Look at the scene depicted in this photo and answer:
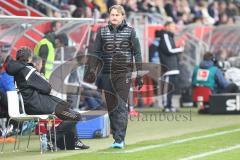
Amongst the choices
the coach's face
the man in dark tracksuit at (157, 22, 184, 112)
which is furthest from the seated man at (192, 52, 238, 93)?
the coach's face

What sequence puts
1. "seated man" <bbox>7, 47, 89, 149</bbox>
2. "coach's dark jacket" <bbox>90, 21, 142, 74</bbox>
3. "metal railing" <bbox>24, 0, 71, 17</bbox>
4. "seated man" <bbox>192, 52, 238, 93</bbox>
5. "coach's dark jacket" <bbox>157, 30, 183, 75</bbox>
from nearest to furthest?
1. "seated man" <bbox>7, 47, 89, 149</bbox>
2. "coach's dark jacket" <bbox>90, 21, 142, 74</bbox>
3. "coach's dark jacket" <bbox>157, 30, 183, 75</bbox>
4. "seated man" <bbox>192, 52, 238, 93</bbox>
5. "metal railing" <bbox>24, 0, 71, 17</bbox>

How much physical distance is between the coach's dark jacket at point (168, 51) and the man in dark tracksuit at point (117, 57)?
7637 mm

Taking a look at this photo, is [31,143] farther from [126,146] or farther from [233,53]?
[233,53]

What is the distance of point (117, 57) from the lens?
554 inches

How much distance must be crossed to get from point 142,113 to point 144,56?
225 cm

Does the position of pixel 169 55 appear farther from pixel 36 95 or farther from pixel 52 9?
pixel 36 95

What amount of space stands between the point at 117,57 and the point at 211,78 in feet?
27.1

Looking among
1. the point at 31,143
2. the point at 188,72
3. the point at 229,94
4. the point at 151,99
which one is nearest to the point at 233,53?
the point at 188,72

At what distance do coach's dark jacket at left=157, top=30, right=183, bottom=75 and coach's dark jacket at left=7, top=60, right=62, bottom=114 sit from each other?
8295mm

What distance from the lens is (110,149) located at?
543 inches

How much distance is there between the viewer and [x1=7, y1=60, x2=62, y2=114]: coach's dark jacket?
1372 cm

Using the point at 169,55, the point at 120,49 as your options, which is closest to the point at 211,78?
the point at 169,55

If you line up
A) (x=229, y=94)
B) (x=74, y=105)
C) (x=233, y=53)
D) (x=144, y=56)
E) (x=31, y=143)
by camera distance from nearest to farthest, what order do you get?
(x=31, y=143) → (x=74, y=105) → (x=229, y=94) → (x=144, y=56) → (x=233, y=53)

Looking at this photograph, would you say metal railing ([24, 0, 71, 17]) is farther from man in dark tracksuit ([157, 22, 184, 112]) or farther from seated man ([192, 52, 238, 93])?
seated man ([192, 52, 238, 93])
